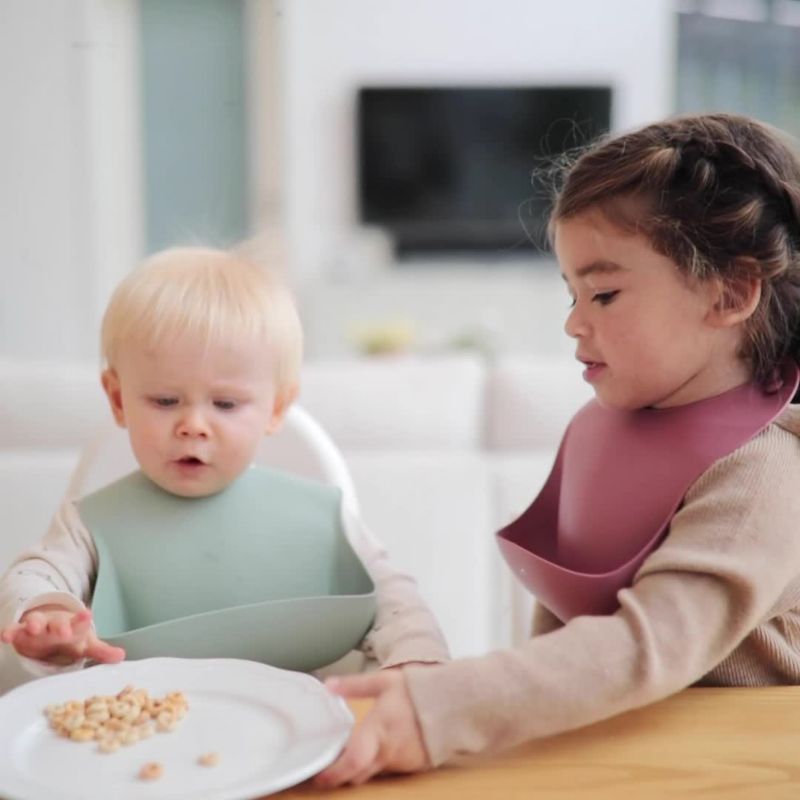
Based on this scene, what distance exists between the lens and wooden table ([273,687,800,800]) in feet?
2.09

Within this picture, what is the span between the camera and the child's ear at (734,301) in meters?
0.89

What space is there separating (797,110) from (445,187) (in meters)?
2.14

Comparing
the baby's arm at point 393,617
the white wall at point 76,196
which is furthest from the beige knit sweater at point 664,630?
the white wall at point 76,196

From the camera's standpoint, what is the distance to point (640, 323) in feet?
2.89

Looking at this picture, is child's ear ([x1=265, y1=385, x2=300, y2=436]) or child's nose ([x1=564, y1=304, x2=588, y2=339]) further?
child's ear ([x1=265, y1=385, x2=300, y2=436])

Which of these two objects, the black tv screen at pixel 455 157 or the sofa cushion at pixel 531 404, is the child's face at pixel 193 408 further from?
the black tv screen at pixel 455 157

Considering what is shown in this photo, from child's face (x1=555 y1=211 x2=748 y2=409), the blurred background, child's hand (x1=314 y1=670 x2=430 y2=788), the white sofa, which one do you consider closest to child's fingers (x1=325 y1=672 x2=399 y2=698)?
child's hand (x1=314 y1=670 x2=430 y2=788)

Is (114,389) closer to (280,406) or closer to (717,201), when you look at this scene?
(280,406)

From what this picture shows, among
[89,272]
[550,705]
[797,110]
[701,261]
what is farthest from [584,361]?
[797,110]

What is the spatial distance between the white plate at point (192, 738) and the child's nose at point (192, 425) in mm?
308

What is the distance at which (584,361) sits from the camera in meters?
0.93

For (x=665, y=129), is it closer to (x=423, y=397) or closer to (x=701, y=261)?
(x=701, y=261)

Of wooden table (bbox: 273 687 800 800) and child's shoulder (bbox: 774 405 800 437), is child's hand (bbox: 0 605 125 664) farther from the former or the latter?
child's shoulder (bbox: 774 405 800 437)

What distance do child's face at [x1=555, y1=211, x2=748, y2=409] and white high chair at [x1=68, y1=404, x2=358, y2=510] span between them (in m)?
0.48
